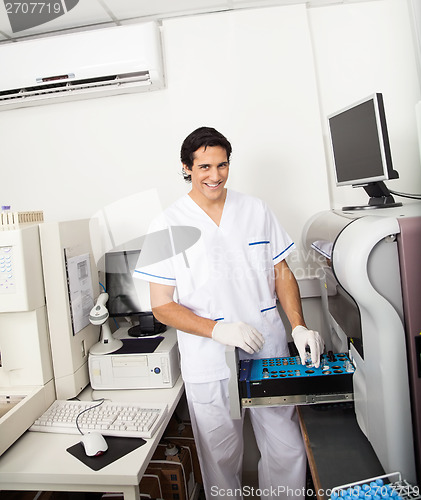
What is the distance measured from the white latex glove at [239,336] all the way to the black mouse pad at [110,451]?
348 millimetres

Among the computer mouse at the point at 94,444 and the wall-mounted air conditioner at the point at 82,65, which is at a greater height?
the wall-mounted air conditioner at the point at 82,65

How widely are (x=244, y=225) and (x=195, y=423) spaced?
0.67 metres

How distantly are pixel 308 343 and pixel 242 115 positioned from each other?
84 cm

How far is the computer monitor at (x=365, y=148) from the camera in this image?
1.01m

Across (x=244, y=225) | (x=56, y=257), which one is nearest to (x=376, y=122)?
(x=244, y=225)

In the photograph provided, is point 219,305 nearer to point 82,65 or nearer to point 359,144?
point 359,144

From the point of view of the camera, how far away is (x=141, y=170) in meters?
1.55

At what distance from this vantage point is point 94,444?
102cm

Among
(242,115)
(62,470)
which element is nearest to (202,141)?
(242,115)

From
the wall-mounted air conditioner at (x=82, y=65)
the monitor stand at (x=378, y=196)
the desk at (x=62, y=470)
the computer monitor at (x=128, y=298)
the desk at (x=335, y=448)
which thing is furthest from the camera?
the computer monitor at (x=128, y=298)

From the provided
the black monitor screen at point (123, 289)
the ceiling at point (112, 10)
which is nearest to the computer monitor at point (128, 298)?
the black monitor screen at point (123, 289)

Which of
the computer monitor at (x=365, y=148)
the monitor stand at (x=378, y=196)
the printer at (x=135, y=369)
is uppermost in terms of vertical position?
the computer monitor at (x=365, y=148)

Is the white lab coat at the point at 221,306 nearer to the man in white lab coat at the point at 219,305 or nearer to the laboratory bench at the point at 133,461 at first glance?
the man in white lab coat at the point at 219,305

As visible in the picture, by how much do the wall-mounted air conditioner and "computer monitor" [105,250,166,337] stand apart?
0.62 m
